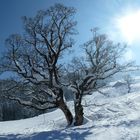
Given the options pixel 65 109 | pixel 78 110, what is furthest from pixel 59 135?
pixel 78 110

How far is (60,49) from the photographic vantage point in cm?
2444

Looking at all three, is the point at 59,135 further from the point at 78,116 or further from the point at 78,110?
the point at 78,110

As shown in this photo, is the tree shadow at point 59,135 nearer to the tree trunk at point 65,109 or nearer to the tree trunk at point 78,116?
the tree trunk at point 65,109

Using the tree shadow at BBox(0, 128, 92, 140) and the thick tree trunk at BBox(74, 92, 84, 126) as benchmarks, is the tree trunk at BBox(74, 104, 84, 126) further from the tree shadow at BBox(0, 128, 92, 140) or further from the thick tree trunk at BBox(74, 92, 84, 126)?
the tree shadow at BBox(0, 128, 92, 140)

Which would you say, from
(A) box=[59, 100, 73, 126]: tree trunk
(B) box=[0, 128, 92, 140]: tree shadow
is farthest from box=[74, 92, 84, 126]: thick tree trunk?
(B) box=[0, 128, 92, 140]: tree shadow

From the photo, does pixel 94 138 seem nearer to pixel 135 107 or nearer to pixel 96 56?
pixel 96 56

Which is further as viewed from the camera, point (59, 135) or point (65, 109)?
point (65, 109)

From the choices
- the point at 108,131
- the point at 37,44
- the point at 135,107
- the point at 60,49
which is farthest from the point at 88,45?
the point at 135,107

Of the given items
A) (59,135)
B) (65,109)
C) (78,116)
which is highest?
(65,109)

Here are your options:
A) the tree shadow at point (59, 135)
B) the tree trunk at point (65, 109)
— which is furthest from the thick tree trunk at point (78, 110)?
the tree shadow at point (59, 135)

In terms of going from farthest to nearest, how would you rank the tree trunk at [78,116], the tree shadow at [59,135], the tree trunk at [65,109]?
the tree trunk at [78,116] → the tree trunk at [65,109] → the tree shadow at [59,135]

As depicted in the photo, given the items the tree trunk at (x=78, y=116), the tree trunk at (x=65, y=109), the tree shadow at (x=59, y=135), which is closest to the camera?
the tree shadow at (x=59, y=135)

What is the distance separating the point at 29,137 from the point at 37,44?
405 inches

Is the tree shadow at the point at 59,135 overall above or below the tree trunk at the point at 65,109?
below
